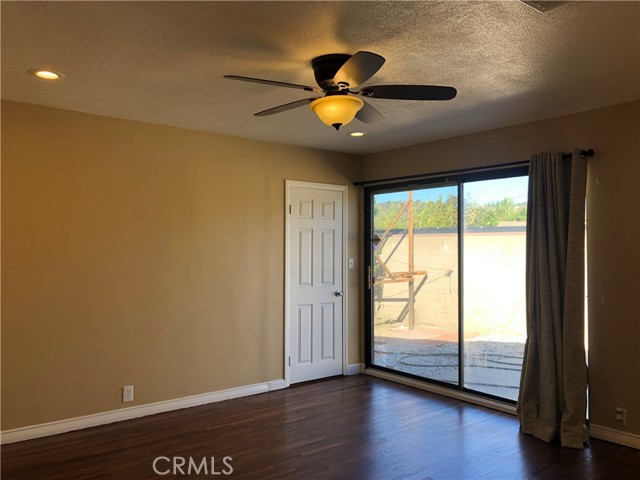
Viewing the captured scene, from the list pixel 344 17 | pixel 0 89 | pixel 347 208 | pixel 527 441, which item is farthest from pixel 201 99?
pixel 527 441

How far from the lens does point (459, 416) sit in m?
4.15

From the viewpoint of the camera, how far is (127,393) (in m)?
4.05

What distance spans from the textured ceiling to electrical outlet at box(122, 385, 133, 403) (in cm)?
228

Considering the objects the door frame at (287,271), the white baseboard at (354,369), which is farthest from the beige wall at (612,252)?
the white baseboard at (354,369)

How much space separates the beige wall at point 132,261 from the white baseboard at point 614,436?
9.40 ft

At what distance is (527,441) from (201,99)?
3523 mm

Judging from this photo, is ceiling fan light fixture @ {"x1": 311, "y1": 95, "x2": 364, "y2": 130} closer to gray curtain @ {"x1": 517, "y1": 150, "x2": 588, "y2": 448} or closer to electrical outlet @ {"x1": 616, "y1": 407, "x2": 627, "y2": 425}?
gray curtain @ {"x1": 517, "y1": 150, "x2": 588, "y2": 448}

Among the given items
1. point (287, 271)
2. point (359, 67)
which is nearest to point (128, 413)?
point (287, 271)

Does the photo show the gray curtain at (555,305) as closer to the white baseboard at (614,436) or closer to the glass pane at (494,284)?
the white baseboard at (614,436)

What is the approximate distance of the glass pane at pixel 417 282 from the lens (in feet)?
15.9

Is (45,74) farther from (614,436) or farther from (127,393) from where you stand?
(614,436)

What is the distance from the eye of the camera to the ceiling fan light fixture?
264 cm

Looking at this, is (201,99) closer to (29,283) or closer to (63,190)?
(63,190)

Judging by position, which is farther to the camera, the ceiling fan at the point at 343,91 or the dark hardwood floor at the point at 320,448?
the dark hardwood floor at the point at 320,448
